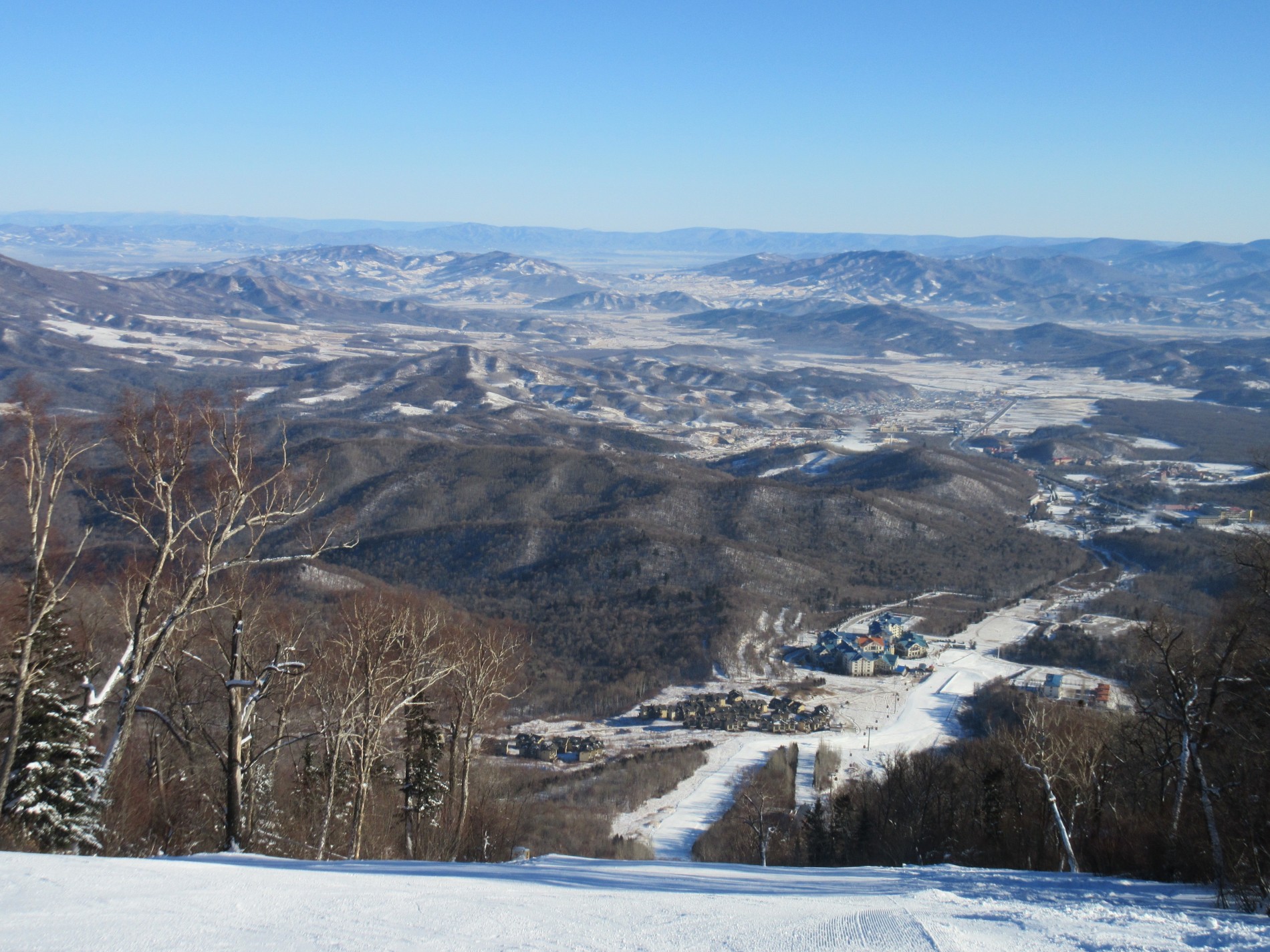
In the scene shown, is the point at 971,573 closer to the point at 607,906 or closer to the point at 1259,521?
the point at 1259,521

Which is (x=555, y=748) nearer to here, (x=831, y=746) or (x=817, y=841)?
(x=831, y=746)

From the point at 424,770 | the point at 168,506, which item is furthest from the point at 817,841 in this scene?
the point at 168,506

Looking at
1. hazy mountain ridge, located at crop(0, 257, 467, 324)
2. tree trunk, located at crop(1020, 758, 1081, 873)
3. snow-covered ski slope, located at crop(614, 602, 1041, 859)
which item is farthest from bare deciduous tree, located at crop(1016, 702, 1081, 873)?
hazy mountain ridge, located at crop(0, 257, 467, 324)

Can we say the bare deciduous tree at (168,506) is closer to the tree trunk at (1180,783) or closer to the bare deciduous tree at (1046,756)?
the bare deciduous tree at (1046,756)

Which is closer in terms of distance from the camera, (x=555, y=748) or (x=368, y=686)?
(x=368, y=686)

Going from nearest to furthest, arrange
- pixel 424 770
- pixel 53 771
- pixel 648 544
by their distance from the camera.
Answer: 1. pixel 53 771
2. pixel 424 770
3. pixel 648 544

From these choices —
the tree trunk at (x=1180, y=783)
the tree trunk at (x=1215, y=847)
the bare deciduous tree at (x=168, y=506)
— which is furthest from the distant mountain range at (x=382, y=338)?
the tree trunk at (x=1215, y=847)
